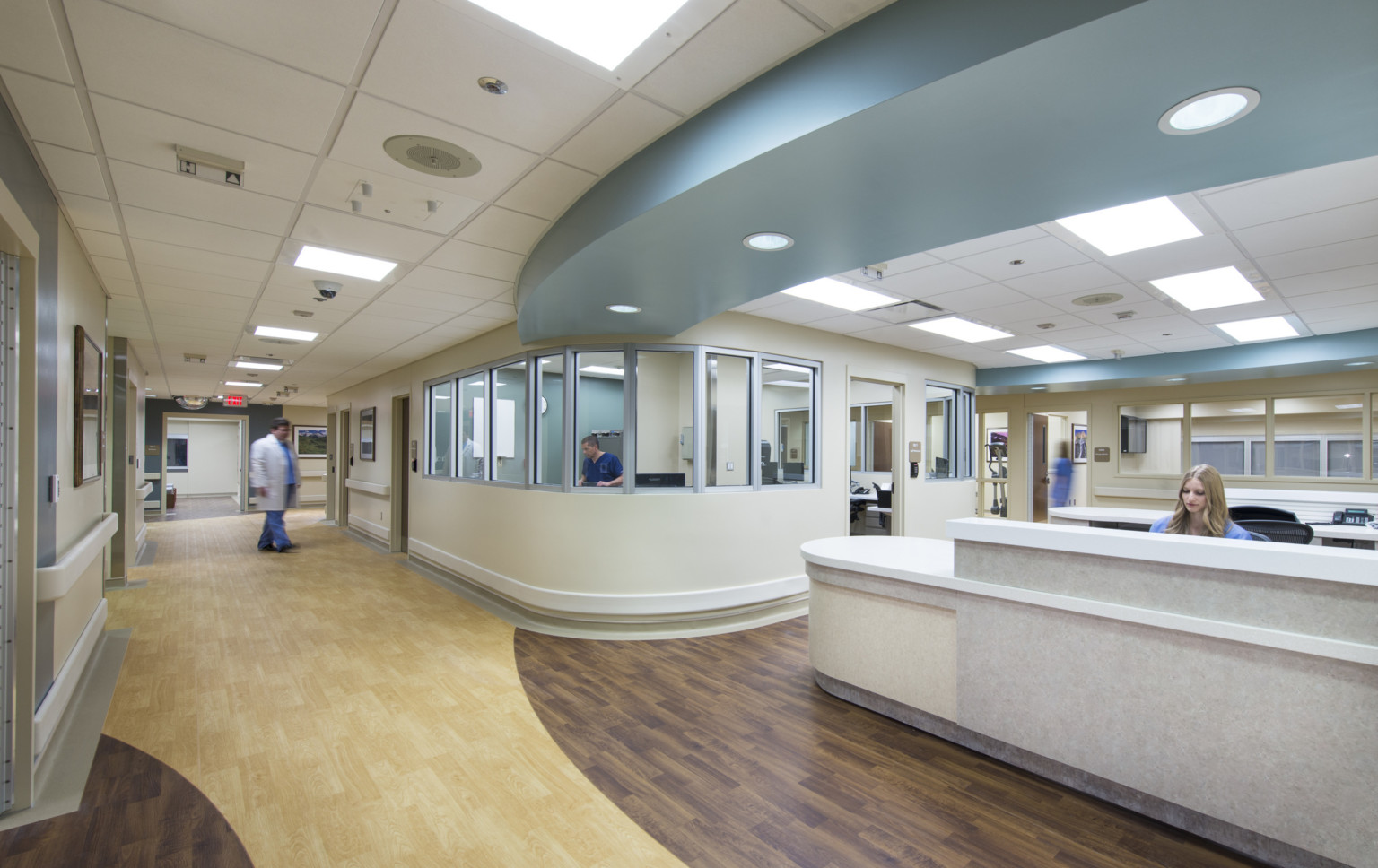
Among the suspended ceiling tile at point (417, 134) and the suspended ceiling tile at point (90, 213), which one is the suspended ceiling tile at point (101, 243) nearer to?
the suspended ceiling tile at point (90, 213)

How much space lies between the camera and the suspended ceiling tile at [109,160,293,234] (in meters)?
2.69

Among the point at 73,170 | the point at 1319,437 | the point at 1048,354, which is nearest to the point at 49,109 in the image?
the point at 73,170

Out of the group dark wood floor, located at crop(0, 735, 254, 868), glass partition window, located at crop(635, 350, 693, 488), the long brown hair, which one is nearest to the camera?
dark wood floor, located at crop(0, 735, 254, 868)

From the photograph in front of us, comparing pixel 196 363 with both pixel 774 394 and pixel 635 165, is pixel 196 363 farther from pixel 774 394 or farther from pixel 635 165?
pixel 635 165

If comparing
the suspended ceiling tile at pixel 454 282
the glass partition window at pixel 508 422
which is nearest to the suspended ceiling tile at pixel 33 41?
the suspended ceiling tile at pixel 454 282

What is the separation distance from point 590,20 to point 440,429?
6373 millimetres

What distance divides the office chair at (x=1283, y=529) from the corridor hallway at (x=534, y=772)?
10.1ft

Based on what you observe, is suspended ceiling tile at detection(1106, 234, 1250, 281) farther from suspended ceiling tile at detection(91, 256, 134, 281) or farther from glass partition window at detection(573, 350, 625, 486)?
suspended ceiling tile at detection(91, 256, 134, 281)

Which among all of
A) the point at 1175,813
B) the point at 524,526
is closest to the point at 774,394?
the point at 524,526

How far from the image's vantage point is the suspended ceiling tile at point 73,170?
2461 millimetres

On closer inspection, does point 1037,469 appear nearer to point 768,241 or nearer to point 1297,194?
point 1297,194

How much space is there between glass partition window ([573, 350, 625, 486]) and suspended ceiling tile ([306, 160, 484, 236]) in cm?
192

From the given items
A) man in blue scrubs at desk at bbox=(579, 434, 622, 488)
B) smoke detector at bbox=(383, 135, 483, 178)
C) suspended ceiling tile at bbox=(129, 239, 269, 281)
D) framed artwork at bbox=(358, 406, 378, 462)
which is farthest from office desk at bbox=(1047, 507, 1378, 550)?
framed artwork at bbox=(358, 406, 378, 462)

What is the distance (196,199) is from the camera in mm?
2918
